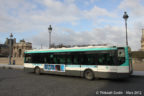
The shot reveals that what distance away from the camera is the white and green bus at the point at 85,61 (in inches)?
385

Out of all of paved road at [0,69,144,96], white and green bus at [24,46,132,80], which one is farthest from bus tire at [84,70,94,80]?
paved road at [0,69,144,96]

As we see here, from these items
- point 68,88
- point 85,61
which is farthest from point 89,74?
point 68,88

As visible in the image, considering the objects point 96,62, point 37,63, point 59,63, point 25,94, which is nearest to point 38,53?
point 37,63

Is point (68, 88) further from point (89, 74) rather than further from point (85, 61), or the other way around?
point (85, 61)

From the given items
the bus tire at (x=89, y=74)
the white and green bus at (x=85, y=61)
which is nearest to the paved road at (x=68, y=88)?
the white and green bus at (x=85, y=61)

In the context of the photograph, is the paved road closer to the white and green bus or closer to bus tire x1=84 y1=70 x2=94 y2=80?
the white and green bus

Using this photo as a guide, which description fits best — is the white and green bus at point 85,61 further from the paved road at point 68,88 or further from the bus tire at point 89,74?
the paved road at point 68,88

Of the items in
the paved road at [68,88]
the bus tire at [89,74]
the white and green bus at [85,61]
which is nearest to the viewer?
the paved road at [68,88]

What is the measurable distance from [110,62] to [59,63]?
5.16 m

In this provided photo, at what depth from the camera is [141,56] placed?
28094mm

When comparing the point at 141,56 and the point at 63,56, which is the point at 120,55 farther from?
the point at 141,56

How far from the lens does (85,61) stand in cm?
1122

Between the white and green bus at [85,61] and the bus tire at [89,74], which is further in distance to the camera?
the bus tire at [89,74]

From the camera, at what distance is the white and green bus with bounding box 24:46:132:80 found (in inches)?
385
